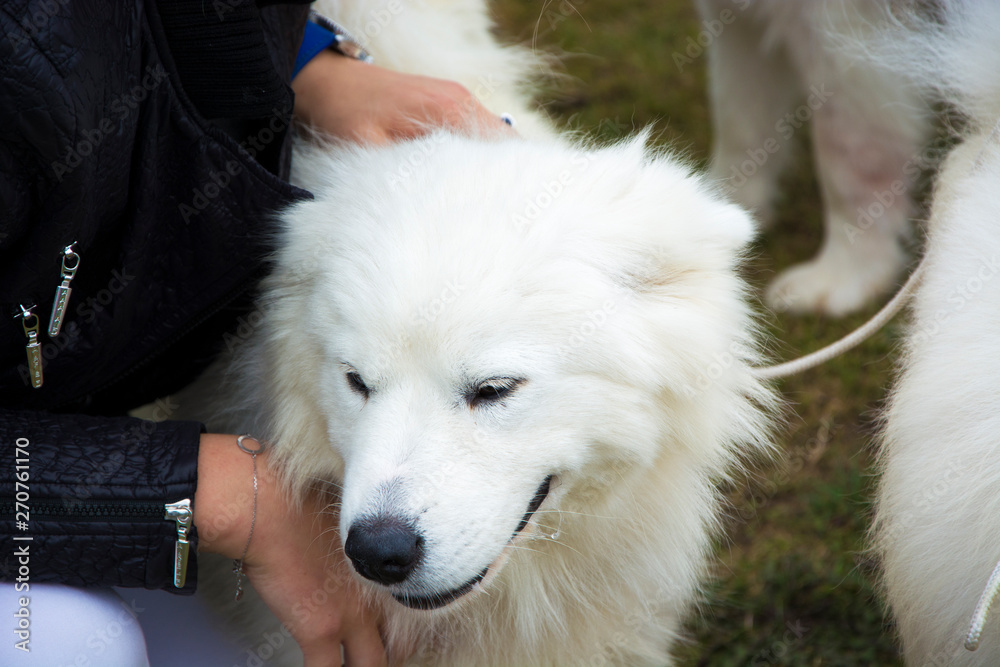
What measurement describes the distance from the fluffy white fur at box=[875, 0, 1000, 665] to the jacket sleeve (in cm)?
141

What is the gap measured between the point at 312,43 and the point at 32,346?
1010 millimetres

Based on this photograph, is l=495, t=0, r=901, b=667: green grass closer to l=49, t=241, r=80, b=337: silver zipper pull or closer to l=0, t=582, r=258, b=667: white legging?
l=49, t=241, r=80, b=337: silver zipper pull

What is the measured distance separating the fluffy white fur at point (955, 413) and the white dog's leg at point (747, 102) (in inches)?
55.1

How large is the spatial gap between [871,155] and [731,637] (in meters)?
1.80

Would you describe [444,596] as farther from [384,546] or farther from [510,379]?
[510,379]

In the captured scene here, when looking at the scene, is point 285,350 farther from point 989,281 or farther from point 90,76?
point 989,281

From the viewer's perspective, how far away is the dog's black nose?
1.45 m

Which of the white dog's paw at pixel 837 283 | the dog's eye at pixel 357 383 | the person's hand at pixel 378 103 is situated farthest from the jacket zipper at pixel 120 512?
the white dog's paw at pixel 837 283

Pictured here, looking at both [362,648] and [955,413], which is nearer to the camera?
[955,413]

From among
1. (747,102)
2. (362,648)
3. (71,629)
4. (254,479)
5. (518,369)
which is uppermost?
(518,369)

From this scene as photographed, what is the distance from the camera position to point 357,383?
1.63 meters

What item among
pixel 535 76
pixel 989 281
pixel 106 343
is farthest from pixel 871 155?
pixel 106 343

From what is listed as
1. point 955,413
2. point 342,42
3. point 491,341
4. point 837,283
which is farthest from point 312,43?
point 837,283

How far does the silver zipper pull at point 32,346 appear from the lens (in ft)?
4.94
